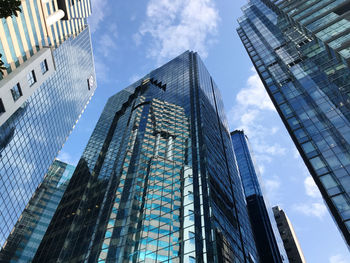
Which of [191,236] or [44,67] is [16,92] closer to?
[44,67]

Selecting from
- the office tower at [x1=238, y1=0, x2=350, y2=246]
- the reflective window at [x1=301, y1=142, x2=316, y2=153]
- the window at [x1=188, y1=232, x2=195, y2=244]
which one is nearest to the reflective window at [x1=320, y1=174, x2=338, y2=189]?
the office tower at [x1=238, y1=0, x2=350, y2=246]

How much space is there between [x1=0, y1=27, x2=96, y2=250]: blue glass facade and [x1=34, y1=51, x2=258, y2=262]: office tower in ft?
36.0

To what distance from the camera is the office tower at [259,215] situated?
84094 mm

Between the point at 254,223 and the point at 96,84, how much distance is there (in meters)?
78.7

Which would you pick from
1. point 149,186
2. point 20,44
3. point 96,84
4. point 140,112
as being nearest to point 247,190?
point 140,112

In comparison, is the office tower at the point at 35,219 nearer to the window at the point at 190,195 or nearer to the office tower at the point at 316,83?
the window at the point at 190,195

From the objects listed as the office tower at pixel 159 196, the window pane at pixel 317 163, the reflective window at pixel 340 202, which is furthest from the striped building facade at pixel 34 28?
the reflective window at pixel 340 202

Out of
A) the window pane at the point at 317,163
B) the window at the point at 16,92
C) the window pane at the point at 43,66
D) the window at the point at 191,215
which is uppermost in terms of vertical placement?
the window pane at the point at 43,66

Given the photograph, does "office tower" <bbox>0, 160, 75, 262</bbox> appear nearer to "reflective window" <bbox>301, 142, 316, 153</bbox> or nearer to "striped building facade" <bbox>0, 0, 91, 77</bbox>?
"striped building facade" <bbox>0, 0, 91, 77</bbox>

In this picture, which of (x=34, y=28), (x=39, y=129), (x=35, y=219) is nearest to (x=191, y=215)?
(x=34, y=28)

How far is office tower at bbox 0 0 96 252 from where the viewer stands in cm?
4159

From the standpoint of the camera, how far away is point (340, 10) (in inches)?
1956

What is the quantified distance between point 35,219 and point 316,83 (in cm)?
8276

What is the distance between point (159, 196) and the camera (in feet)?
155
